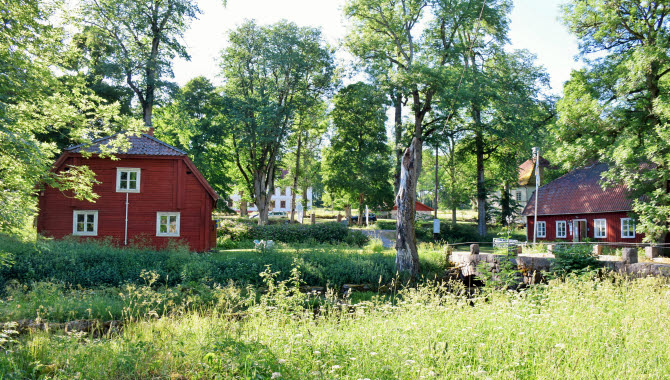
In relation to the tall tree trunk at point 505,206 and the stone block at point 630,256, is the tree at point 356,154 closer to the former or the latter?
the tall tree trunk at point 505,206

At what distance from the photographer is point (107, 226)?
77.9 ft

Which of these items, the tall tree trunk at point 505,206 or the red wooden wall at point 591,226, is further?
the tall tree trunk at point 505,206

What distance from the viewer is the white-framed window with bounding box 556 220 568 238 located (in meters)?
31.1

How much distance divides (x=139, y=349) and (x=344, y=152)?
35229 mm

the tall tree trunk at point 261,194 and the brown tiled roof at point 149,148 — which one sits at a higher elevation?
the brown tiled roof at point 149,148

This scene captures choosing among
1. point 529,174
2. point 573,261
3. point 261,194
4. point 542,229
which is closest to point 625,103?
point 573,261

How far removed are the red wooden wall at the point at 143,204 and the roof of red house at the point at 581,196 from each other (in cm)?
2312

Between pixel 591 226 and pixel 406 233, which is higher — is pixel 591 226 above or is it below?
above

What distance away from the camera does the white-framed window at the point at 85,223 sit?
23703 mm

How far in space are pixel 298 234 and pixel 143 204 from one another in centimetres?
953

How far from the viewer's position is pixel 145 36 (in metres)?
30.5

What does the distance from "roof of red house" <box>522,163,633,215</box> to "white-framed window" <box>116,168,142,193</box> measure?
2584cm


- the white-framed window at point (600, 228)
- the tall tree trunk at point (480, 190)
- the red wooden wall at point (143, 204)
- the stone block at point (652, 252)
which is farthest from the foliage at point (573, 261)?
the tall tree trunk at point (480, 190)

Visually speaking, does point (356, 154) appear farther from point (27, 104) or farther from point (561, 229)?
point (27, 104)
